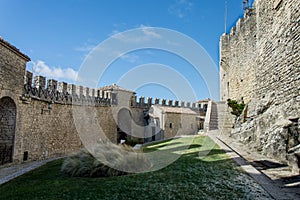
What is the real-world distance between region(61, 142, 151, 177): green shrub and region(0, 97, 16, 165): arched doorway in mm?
4118

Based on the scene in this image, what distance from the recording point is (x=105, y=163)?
17.3ft

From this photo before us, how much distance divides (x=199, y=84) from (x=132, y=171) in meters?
5.65

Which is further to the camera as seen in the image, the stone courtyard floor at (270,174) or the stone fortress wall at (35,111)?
the stone fortress wall at (35,111)

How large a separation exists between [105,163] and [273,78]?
6.33 m

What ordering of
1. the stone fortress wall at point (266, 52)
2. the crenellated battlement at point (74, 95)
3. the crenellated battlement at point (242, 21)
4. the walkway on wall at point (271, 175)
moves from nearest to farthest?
1. the walkway on wall at point (271, 175)
2. the stone fortress wall at point (266, 52)
3. the crenellated battlement at point (74, 95)
4. the crenellated battlement at point (242, 21)

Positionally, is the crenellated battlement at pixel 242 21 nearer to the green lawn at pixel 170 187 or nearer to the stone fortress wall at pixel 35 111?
the green lawn at pixel 170 187

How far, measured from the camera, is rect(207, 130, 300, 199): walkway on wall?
318 centimetres

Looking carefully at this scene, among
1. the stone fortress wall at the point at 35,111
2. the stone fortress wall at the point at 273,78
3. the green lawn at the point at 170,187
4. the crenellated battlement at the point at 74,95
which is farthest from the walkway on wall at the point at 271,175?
the crenellated battlement at the point at 74,95

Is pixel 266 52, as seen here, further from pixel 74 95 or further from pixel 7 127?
pixel 74 95

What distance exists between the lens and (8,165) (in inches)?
322

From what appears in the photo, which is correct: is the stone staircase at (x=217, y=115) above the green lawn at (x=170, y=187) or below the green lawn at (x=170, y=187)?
above

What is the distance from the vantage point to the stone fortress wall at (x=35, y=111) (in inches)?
326

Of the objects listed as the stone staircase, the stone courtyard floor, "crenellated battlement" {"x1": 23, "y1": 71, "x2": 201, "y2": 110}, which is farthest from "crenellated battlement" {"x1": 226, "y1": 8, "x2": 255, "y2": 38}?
"crenellated battlement" {"x1": 23, "y1": 71, "x2": 201, "y2": 110}

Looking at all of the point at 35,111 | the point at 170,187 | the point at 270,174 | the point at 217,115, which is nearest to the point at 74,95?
the point at 35,111
